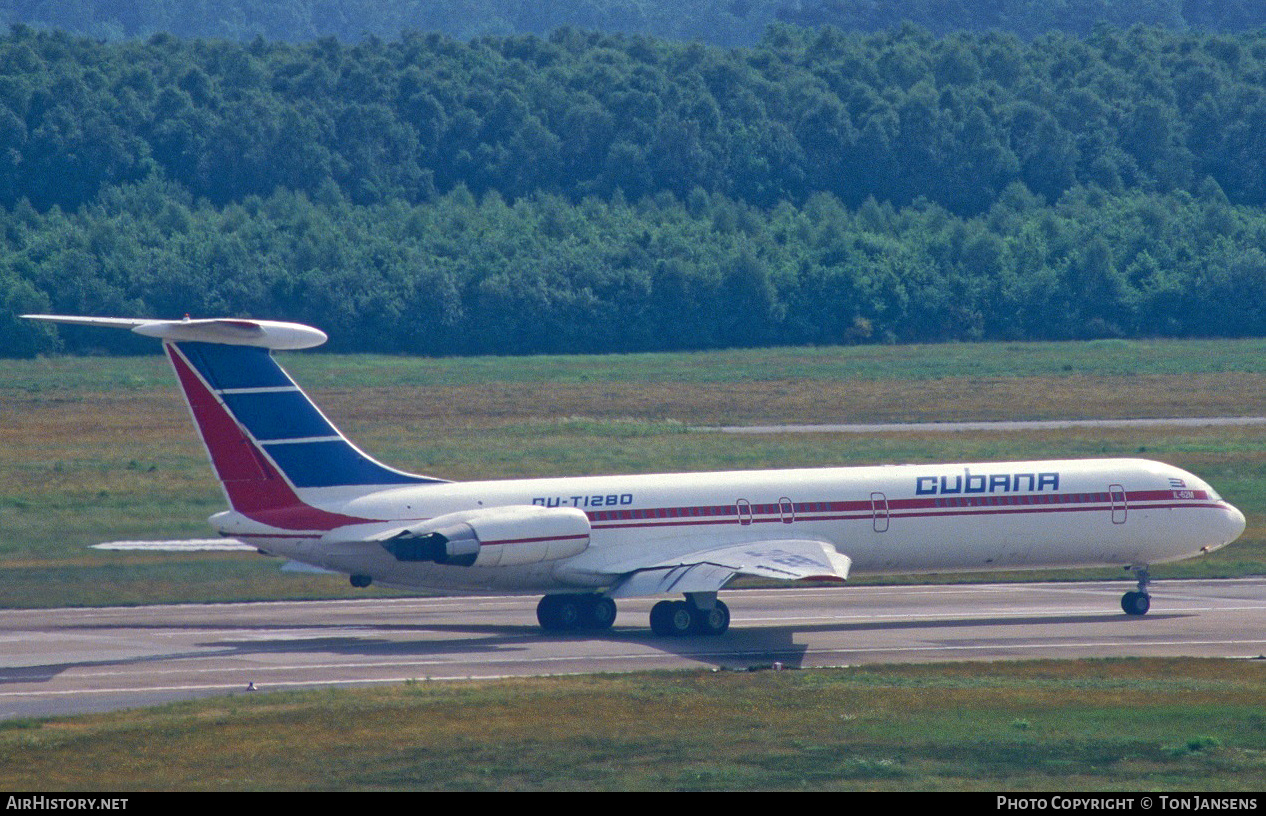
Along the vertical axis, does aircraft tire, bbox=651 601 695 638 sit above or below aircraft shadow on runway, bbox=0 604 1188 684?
above

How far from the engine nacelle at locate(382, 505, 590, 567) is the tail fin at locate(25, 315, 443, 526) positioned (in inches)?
88.3

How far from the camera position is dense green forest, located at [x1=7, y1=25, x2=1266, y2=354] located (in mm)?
117188

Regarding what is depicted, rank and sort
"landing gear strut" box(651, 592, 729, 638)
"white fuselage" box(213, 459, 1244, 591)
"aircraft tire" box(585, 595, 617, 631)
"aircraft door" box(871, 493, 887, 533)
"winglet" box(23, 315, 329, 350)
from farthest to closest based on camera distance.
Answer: "aircraft door" box(871, 493, 887, 533), "aircraft tire" box(585, 595, 617, 631), "landing gear strut" box(651, 592, 729, 638), "white fuselage" box(213, 459, 1244, 591), "winglet" box(23, 315, 329, 350)

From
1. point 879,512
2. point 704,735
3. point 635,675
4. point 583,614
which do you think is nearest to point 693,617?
point 583,614

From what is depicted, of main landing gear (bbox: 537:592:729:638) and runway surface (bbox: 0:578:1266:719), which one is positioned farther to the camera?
main landing gear (bbox: 537:592:729:638)

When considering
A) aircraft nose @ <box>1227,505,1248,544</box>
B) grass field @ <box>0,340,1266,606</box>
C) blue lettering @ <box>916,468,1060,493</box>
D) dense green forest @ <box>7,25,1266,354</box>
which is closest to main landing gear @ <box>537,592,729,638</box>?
blue lettering @ <box>916,468,1060,493</box>

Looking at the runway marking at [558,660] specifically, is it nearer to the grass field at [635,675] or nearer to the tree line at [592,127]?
the grass field at [635,675]

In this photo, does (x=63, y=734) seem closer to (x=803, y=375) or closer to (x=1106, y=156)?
(x=803, y=375)

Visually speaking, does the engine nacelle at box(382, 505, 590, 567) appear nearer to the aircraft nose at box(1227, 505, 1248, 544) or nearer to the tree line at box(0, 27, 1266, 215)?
the aircraft nose at box(1227, 505, 1248, 544)

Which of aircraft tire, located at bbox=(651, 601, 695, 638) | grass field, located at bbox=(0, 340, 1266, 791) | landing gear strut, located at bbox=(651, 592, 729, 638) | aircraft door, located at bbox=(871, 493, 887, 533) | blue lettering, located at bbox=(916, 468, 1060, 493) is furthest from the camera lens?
blue lettering, located at bbox=(916, 468, 1060, 493)

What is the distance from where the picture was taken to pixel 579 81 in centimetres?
14850

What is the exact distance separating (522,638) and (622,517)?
3.25 metres

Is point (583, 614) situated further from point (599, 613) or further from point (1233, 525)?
point (1233, 525)

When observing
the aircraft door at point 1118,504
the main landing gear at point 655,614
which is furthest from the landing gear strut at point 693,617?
the aircraft door at point 1118,504
